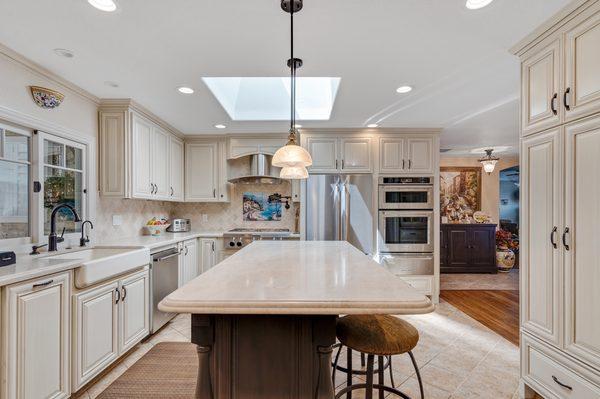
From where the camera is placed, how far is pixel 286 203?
15.5 feet

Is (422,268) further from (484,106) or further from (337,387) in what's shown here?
(337,387)

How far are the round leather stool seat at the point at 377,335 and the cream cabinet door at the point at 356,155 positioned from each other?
8.72ft

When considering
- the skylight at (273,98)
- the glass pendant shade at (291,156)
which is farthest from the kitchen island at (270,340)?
the skylight at (273,98)

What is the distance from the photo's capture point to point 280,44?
199 cm

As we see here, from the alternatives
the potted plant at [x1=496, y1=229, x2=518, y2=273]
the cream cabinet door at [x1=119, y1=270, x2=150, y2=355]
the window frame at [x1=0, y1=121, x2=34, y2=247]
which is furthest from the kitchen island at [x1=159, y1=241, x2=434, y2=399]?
the potted plant at [x1=496, y1=229, x2=518, y2=273]

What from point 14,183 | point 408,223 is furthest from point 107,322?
point 408,223

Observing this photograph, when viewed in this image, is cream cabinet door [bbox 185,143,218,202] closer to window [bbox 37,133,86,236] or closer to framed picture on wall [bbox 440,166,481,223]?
window [bbox 37,133,86,236]

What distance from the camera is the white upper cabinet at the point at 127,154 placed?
3.02 m

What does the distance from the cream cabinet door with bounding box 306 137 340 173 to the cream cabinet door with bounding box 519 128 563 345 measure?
2.31 metres

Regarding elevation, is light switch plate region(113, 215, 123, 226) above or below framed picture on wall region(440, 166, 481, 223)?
below

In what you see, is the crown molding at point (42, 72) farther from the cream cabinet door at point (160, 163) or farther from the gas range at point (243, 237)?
the gas range at point (243, 237)

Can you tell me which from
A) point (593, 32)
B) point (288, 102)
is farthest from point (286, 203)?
point (593, 32)

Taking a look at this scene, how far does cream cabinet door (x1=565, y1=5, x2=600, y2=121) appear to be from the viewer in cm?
151

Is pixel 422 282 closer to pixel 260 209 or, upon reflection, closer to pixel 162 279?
pixel 260 209
